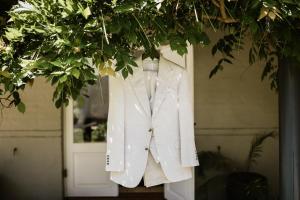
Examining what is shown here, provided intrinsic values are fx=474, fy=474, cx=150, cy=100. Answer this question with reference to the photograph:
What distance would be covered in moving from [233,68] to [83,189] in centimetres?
260

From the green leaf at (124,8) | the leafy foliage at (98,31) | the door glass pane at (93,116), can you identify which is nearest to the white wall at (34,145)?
the door glass pane at (93,116)

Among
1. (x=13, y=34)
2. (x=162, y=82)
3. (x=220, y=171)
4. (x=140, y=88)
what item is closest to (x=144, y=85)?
(x=140, y=88)

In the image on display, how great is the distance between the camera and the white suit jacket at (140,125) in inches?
176

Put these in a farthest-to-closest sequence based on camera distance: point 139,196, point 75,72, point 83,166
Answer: point 139,196
point 83,166
point 75,72

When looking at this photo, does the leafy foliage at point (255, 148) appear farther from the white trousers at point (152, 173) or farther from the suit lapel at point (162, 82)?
the suit lapel at point (162, 82)

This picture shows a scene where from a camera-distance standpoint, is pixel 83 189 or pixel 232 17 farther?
pixel 83 189

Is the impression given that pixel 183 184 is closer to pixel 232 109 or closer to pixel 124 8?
pixel 232 109

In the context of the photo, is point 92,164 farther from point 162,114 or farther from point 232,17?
point 232,17

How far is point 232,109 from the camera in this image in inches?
249

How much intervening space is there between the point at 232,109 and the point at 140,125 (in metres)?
2.18

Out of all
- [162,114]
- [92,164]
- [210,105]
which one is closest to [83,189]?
[92,164]

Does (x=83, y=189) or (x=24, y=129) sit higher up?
(x=24, y=129)

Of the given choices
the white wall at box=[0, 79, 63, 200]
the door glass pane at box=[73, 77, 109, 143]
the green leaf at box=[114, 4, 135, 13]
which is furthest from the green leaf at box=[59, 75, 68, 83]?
the door glass pane at box=[73, 77, 109, 143]

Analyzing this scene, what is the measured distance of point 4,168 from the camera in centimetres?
632
